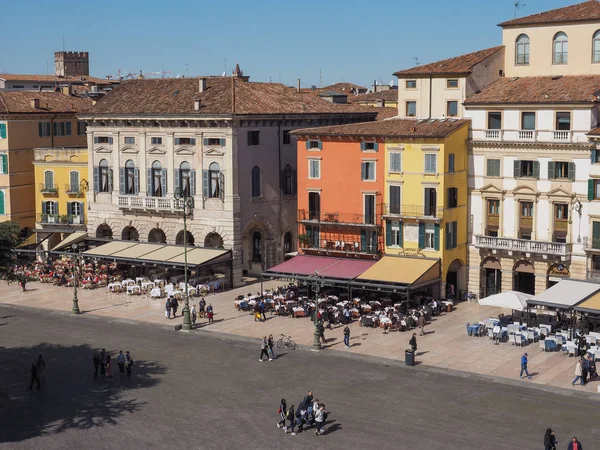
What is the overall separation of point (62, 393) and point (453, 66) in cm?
3418

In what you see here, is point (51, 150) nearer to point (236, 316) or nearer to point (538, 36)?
point (236, 316)

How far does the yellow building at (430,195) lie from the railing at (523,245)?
1763 mm

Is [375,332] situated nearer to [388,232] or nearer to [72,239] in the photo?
[388,232]

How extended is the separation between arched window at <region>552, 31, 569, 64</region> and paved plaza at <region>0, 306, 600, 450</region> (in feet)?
80.6

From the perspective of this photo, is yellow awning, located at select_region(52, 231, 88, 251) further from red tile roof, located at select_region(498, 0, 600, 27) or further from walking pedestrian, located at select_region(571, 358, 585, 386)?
walking pedestrian, located at select_region(571, 358, 585, 386)

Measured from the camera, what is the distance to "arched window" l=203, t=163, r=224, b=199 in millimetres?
68438

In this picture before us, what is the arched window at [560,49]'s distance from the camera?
2410 inches

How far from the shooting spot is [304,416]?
128 ft

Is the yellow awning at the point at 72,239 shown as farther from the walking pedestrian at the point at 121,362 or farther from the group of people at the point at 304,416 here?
the group of people at the point at 304,416

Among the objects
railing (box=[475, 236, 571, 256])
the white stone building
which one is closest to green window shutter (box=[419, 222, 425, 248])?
railing (box=[475, 236, 571, 256])

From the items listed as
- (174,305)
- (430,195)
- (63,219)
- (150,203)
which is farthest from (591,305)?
(63,219)

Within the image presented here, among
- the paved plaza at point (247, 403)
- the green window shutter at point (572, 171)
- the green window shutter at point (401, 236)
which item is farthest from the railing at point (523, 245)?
the paved plaza at point (247, 403)

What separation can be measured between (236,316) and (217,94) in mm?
18505

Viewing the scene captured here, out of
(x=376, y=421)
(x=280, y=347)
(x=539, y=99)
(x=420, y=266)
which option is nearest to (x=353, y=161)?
(x=420, y=266)
